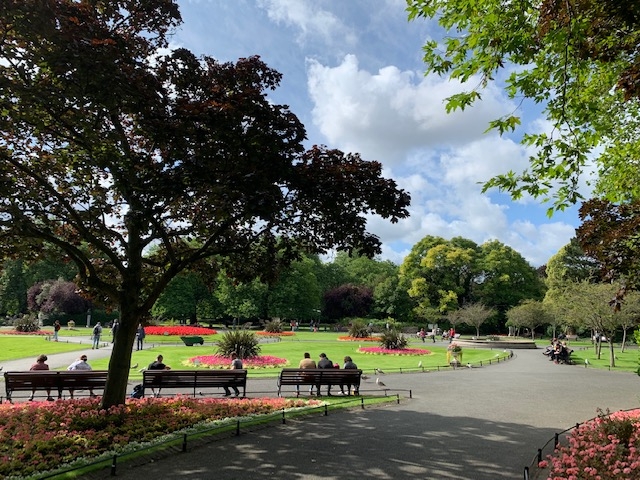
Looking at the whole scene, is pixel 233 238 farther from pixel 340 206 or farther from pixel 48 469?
pixel 48 469

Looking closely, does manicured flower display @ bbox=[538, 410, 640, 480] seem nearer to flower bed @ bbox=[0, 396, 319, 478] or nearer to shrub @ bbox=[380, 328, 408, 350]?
flower bed @ bbox=[0, 396, 319, 478]

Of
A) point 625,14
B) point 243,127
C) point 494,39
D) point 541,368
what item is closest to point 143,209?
Result: point 243,127

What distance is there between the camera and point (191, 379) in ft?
43.1

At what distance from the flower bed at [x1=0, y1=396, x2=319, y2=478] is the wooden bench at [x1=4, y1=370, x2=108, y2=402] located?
137 cm

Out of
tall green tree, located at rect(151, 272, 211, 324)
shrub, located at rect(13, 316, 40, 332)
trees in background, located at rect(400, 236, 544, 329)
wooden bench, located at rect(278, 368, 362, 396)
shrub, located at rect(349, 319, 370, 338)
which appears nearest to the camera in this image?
wooden bench, located at rect(278, 368, 362, 396)

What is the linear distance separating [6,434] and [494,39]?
10157 mm

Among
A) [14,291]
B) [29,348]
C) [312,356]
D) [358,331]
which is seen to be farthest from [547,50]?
[14,291]

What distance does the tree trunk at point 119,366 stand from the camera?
9.86m

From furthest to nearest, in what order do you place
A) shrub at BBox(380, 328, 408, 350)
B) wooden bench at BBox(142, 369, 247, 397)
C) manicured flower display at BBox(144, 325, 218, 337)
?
1. manicured flower display at BBox(144, 325, 218, 337)
2. shrub at BBox(380, 328, 408, 350)
3. wooden bench at BBox(142, 369, 247, 397)

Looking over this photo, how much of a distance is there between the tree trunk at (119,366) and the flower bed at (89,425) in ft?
0.91

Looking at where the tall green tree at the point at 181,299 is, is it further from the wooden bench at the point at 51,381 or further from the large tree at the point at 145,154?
the large tree at the point at 145,154

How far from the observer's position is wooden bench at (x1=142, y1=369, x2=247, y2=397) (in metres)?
12.7

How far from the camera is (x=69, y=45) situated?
6.85 m

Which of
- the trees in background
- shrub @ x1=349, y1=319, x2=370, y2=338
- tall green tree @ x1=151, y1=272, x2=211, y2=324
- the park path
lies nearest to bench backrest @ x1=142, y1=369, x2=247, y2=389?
the park path
